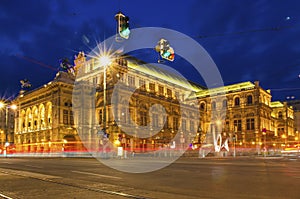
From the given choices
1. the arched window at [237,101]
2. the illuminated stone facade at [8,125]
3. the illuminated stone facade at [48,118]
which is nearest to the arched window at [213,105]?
the arched window at [237,101]

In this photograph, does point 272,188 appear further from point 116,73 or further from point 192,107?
point 192,107

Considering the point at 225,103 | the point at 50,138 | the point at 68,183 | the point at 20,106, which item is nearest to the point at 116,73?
the point at 50,138

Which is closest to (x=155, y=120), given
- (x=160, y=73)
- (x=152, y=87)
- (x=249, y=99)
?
(x=152, y=87)

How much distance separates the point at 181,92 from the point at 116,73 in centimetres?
3128

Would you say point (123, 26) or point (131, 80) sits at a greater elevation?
point (131, 80)

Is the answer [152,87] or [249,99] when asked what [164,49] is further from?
[249,99]

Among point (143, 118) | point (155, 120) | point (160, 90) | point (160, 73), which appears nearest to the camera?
point (143, 118)

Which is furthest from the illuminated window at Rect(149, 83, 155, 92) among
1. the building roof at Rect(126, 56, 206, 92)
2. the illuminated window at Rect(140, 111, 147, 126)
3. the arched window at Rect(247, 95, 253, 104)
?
the arched window at Rect(247, 95, 253, 104)

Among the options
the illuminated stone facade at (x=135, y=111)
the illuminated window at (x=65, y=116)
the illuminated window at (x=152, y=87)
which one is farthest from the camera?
the illuminated window at (x=152, y=87)

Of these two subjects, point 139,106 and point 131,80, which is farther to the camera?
point 131,80

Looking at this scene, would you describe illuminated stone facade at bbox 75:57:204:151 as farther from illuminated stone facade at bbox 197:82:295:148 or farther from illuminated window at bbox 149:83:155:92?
illuminated stone facade at bbox 197:82:295:148

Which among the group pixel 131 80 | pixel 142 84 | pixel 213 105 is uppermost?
pixel 131 80

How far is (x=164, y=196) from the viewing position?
8711mm

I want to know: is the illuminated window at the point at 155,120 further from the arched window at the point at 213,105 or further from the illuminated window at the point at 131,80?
the arched window at the point at 213,105
